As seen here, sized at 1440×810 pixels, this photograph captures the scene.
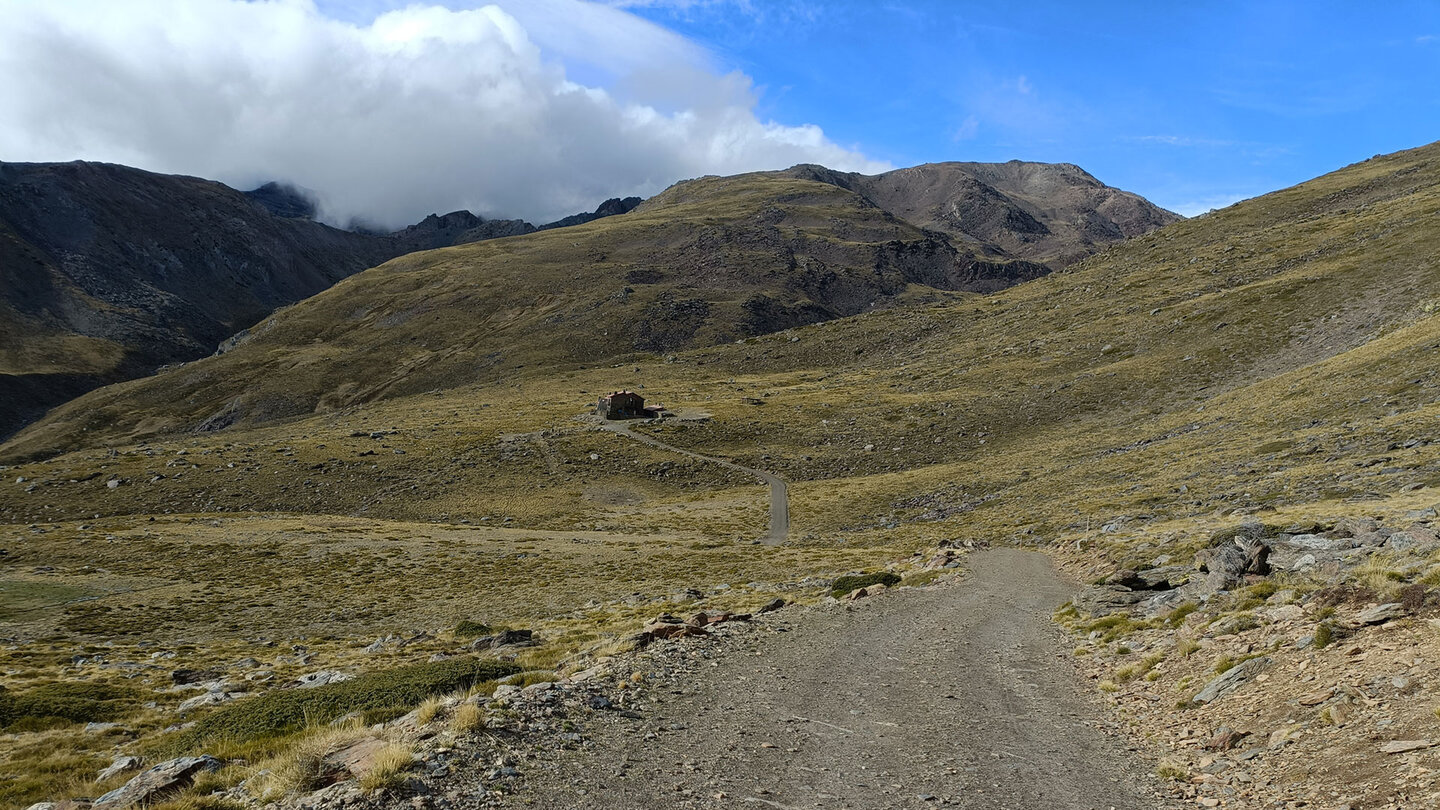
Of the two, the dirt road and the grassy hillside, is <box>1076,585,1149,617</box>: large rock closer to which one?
the dirt road

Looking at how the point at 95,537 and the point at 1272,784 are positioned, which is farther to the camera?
the point at 95,537

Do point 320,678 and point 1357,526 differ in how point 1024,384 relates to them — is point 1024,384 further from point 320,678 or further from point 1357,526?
point 320,678

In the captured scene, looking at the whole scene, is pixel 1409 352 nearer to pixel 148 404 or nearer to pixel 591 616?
pixel 591 616

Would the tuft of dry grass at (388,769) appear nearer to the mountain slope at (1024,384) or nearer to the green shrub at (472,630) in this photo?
the green shrub at (472,630)

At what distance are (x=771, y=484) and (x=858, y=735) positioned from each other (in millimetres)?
64927

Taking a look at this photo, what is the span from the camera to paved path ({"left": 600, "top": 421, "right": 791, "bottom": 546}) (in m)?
60.2

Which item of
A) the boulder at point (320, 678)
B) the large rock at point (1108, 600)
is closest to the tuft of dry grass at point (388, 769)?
the boulder at point (320, 678)

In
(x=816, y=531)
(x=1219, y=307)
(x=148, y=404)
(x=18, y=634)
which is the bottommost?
(x=816, y=531)

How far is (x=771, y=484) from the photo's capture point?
77.3 m

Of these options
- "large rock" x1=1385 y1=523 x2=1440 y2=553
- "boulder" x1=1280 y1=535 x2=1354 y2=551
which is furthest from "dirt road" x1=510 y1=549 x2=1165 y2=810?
"boulder" x1=1280 y1=535 x2=1354 y2=551

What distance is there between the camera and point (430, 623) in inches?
1404

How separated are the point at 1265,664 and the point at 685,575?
33.1 m

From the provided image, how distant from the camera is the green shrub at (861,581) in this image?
2949 cm

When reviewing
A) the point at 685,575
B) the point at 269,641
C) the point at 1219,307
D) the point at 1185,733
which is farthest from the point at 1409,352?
the point at 269,641
